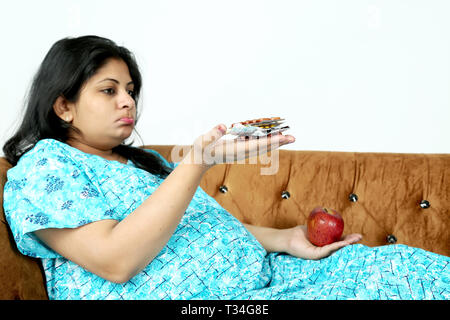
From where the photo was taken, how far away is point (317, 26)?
5.48 ft

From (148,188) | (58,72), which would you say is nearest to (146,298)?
(148,188)

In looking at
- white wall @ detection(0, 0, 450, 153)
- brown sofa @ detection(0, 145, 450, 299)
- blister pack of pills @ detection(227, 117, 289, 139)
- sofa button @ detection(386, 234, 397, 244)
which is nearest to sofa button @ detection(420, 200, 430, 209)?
brown sofa @ detection(0, 145, 450, 299)

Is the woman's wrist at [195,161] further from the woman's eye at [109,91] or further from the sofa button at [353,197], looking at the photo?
the sofa button at [353,197]

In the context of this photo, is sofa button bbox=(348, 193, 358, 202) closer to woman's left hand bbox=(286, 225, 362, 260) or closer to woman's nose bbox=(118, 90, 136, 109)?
woman's left hand bbox=(286, 225, 362, 260)

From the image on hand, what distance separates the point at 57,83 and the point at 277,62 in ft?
3.10

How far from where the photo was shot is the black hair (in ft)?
3.34

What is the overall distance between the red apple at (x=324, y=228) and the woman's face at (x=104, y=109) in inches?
22.1

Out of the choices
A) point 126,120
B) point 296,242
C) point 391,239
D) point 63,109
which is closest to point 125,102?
point 126,120

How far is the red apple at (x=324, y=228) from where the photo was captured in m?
1.14

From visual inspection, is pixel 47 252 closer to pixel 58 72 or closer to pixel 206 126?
pixel 58 72

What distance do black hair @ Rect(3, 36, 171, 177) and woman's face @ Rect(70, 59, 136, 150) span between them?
0.07 ft

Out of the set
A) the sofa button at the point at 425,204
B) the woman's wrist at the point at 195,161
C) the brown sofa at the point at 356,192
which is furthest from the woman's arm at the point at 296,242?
the woman's wrist at the point at 195,161

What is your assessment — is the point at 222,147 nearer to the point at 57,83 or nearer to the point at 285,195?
the point at 57,83
